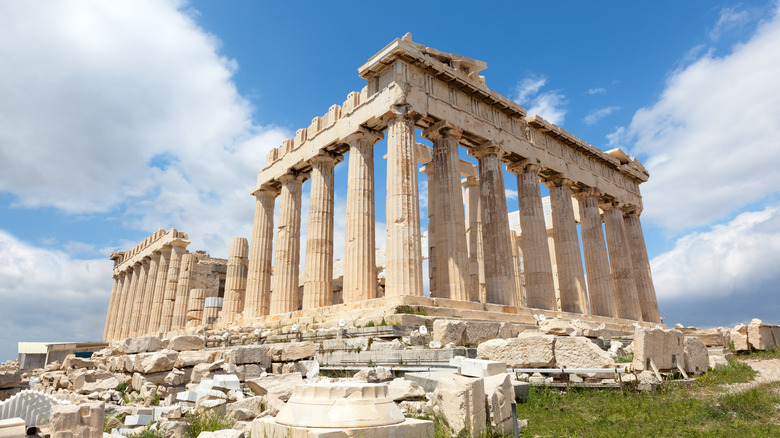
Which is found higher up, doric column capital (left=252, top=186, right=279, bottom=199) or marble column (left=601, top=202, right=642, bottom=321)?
doric column capital (left=252, top=186, right=279, bottom=199)

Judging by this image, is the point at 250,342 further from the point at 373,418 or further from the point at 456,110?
the point at 373,418

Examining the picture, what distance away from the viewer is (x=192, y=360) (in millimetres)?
10461

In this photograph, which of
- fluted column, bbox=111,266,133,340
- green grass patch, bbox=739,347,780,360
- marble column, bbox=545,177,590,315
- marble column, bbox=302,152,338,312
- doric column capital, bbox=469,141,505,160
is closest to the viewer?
green grass patch, bbox=739,347,780,360

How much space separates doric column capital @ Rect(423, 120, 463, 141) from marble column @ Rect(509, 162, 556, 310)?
5293mm

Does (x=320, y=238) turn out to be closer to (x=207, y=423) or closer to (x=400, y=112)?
(x=400, y=112)

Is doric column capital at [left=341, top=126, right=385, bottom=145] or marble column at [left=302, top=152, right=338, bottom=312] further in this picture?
marble column at [left=302, top=152, right=338, bottom=312]

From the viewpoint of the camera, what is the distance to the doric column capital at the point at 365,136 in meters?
20.1

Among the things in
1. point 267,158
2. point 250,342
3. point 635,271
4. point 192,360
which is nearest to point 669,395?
point 192,360

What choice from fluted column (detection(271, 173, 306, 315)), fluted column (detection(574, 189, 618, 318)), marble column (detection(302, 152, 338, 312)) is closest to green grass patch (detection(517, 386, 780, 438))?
marble column (detection(302, 152, 338, 312))

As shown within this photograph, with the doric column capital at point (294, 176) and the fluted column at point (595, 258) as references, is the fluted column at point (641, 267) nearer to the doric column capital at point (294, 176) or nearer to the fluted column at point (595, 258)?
the fluted column at point (595, 258)

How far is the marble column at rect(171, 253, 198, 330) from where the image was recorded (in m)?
32.3

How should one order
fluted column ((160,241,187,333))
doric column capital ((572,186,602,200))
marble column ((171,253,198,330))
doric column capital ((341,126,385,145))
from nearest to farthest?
doric column capital ((341,126,385,145))
doric column capital ((572,186,602,200))
marble column ((171,253,198,330))
fluted column ((160,241,187,333))

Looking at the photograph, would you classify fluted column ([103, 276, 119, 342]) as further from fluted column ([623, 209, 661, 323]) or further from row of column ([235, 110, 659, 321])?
fluted column ([623, 209, 661, 323])

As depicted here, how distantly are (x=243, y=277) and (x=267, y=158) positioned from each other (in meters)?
7.04
